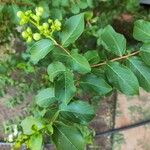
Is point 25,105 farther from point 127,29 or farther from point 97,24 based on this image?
point 127,29

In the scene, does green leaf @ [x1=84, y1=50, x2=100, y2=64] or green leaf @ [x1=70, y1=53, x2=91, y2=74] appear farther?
green leaf @ [x1=84, y1=50, x2=100, y2=64]

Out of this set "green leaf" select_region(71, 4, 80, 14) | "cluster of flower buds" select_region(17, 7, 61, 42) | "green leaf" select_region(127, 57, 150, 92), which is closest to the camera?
"cluster of flower buds" select_region(17, 7, 61, 42)

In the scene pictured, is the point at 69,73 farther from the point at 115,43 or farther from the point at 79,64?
the point at 115,43

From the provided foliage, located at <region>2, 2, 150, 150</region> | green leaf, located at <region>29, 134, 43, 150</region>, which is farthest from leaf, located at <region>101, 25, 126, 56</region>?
green leaf, located at <region>29, 134, 43, 150</region>

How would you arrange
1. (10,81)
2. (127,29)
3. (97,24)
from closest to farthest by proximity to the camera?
1. (97,24)
2. (10,81)
3. (127,29)

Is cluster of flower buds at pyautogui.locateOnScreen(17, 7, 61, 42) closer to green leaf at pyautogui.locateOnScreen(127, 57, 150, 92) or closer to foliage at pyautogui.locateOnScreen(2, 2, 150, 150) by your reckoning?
foliage at pyautogui.locateOnScreen(2, 2, 150, 150)

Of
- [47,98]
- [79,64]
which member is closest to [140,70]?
[79,64]

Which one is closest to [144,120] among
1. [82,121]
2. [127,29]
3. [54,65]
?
[127,29]
